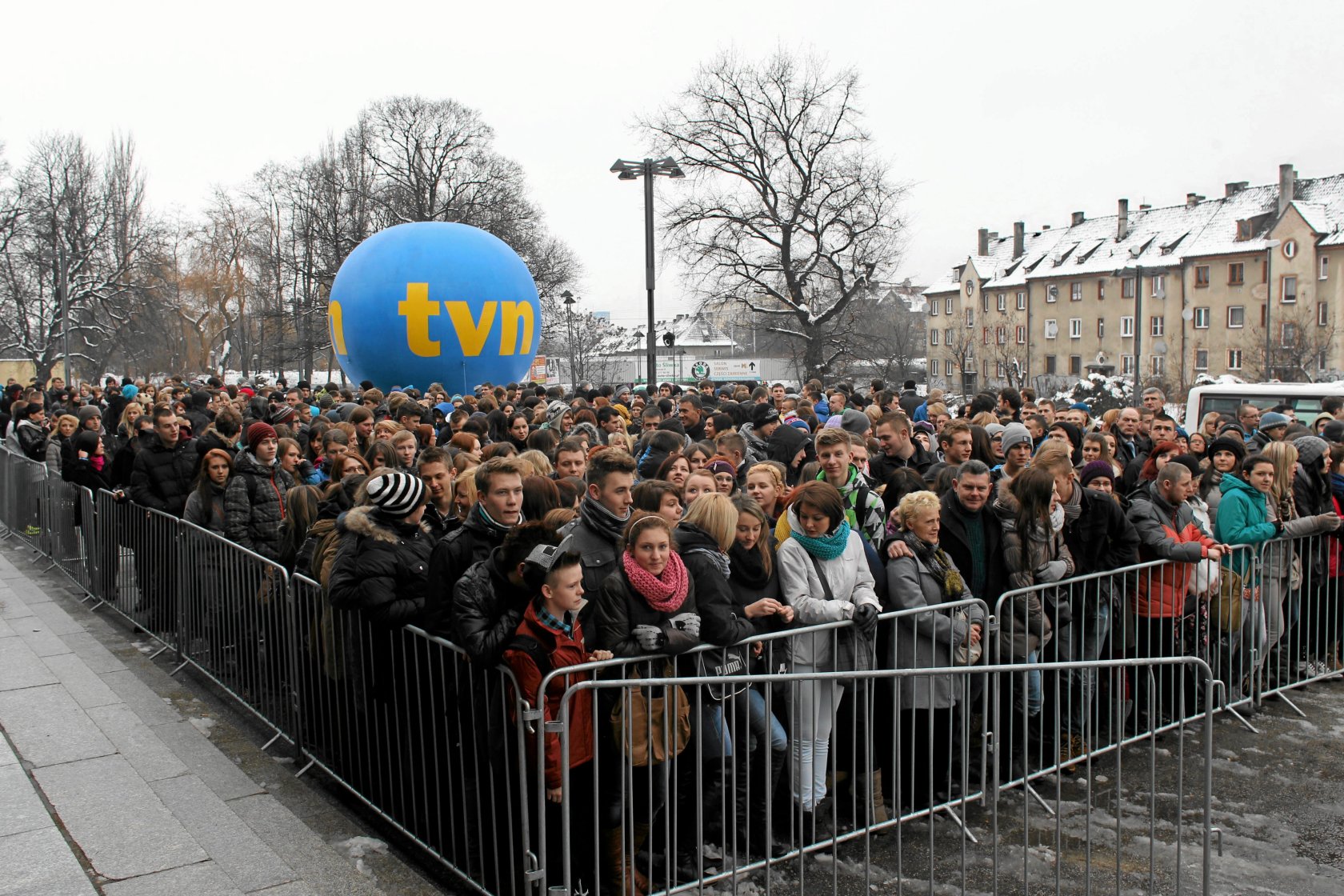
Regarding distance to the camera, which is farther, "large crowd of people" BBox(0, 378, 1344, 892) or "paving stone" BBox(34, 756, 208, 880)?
"paving stone" BBox(34, 756, 208, 880)

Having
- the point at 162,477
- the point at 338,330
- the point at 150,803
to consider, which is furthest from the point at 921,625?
the point at 338,330

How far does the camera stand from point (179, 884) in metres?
4.64

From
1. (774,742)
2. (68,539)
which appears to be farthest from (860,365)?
(774,742)

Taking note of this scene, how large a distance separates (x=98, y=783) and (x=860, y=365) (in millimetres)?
67264

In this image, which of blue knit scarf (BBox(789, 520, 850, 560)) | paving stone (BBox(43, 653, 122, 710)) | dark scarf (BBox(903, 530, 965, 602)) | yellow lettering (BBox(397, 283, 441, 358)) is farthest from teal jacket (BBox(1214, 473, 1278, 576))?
yellow lettering (BBox(397, 283, 441, 358))

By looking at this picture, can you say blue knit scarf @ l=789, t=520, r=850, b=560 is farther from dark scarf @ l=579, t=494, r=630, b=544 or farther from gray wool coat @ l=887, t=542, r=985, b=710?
dark scarf @ l=579, t=494, r=630, b=544

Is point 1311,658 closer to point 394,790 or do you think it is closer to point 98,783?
point 394,790

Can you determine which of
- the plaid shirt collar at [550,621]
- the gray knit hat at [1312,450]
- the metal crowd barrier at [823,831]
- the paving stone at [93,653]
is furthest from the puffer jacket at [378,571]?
the gray knit hat at [1312,450]

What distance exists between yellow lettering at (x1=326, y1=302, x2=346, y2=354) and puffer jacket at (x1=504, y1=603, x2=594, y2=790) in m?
18.2

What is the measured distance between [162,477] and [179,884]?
5.02 meters

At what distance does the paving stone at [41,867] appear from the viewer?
460cm

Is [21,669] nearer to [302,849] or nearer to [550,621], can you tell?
[302,849]

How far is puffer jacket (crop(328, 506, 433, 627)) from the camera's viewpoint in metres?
4.99

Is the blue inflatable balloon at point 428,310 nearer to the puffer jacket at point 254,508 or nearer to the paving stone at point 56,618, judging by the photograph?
the paving stone at point 56,618
